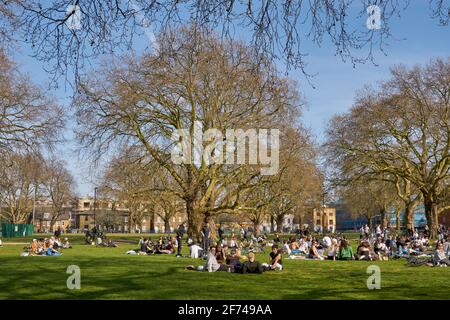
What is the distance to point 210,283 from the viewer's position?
14.5 meters

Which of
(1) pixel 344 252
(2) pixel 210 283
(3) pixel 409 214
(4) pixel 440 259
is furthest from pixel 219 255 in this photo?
(3) pixel 409 214

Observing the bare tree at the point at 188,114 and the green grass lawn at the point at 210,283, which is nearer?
the green grass lawn at the point at 210,283

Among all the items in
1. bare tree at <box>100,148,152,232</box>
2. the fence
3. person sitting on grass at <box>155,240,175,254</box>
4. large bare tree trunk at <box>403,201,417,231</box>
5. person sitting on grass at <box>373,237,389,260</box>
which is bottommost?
the fence

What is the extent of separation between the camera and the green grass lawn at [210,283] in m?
12.1

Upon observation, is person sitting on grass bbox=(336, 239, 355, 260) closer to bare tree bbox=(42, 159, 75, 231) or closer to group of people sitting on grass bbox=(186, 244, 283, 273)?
group of people sitting on grass bbox=(186, 244, 283, 273)

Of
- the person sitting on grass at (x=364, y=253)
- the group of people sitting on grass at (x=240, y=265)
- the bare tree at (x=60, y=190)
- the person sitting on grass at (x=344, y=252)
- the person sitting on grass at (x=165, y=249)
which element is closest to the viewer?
the group of people sitting on grass at (x=240, y=265)

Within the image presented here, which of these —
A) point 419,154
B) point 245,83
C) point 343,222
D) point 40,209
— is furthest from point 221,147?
point 343,222

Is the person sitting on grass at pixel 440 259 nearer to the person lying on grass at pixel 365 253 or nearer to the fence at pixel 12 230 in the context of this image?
the person lying on grass at pixel 365 253

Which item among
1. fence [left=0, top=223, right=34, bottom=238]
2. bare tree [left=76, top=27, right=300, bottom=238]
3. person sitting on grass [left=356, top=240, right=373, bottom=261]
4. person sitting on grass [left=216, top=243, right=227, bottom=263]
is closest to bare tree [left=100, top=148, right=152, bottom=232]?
bare tree [left=76, top=27, right=300, bottom=238]

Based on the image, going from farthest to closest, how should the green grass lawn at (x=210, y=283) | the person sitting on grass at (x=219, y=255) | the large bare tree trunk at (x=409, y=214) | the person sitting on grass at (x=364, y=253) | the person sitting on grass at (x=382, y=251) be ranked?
the large bare tree trunk at (x=409, y=214), the person sitting on grass at (x=382, y=251), the person sitting on grass at (x=364, y=253), the person sitting on grass at (x=219, y=255), the green grass lawn at (x=210, y=283)

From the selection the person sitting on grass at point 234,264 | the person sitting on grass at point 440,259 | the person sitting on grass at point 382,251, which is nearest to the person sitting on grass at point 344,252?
the person sitting on grass at point 382,251

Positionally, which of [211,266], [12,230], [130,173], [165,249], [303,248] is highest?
[130,173]

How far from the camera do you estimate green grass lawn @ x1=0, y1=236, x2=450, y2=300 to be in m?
12.1

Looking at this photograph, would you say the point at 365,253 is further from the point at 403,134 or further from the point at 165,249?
the point at 403,134
